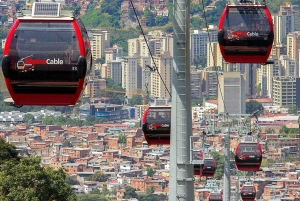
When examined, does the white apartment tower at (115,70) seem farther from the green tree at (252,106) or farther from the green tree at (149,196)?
the green tree at (149,196)

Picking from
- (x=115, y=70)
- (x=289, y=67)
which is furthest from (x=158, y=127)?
(x=115, y=70)

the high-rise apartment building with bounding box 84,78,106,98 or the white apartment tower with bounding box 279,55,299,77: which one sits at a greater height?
the white apartment tower with bounding box 279,55,299,77

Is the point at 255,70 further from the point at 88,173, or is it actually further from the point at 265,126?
the point at 88,173

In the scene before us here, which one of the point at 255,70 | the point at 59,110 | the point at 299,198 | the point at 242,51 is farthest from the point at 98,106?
the point at 242,51

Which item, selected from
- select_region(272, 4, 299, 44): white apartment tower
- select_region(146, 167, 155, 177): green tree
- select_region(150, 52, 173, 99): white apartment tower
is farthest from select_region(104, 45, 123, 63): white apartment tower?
select_region(146, 167, 155, 177): green tree

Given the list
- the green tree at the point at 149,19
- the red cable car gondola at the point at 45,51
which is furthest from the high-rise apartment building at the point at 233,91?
the red cable car gondola at the point at 45,51

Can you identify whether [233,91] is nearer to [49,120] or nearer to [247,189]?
[49,120]

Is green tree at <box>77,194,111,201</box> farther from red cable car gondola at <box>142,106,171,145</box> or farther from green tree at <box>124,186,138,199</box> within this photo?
red cable car gondola at <box>142,106,171,145</box>
